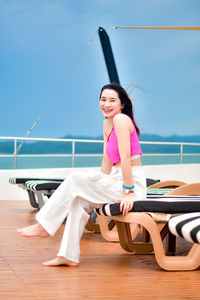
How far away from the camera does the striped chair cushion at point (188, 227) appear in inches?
63.1

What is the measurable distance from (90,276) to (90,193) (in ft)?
1.30

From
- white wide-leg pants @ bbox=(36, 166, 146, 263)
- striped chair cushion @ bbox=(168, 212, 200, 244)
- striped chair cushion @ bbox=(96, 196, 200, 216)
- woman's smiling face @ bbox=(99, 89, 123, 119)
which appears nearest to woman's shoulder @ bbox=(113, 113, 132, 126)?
woman's smiling face @ bbox=(99, 89, 123, 119)

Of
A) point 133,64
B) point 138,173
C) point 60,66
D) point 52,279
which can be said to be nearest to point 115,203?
point 138,173

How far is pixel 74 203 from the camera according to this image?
8.20 ft

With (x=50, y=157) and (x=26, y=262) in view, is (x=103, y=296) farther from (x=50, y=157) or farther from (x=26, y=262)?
(x=50, y=157)

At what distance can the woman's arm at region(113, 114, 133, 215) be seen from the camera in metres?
2.51

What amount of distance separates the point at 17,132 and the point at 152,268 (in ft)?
58.7

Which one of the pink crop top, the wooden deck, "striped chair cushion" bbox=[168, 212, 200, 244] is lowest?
the wooden deck

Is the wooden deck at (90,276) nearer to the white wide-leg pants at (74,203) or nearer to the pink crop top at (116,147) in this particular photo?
the white wide-leg pants at (74,203)

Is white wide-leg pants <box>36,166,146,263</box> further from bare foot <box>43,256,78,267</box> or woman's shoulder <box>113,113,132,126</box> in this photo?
woman's shoulder <box>113,113,132,126</box>

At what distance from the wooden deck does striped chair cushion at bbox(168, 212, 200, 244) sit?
1.18 ft

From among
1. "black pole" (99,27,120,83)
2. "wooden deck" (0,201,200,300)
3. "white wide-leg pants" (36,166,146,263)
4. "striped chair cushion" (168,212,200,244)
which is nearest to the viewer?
"striped chair cushion" (168,212,200,244)

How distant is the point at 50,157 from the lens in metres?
7.61

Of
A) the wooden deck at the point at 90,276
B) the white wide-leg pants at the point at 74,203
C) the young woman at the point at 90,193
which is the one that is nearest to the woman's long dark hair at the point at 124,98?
the young woman at the point at 90,193
